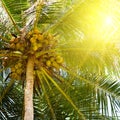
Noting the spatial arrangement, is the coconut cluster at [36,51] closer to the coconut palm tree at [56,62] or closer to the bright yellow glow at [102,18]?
the coconut palm tree at [56,62]

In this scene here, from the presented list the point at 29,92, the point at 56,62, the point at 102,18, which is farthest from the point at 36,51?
the point at 102,18

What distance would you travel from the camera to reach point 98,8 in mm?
6469

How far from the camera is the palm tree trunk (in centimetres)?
611

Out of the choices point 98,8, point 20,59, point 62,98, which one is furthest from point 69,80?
point 98,8

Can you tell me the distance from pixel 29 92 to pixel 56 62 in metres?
0.89

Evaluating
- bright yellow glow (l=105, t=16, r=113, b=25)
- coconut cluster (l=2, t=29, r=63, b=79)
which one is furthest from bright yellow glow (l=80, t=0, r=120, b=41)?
coconut cluster (l=2, t=29, r=63, b=79)

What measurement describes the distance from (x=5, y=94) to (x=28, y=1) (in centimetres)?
199

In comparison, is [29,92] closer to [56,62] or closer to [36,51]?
[36,51]

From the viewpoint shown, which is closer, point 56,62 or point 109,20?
point 109,20

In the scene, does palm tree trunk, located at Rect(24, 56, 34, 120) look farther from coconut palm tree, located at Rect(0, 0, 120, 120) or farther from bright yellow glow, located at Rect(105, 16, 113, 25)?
bright yellow glow, located at Rect(105, 16, 113, 25)

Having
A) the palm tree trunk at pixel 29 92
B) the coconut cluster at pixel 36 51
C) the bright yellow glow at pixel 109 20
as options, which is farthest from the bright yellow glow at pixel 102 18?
the palm tree trunk at pixel 29 92

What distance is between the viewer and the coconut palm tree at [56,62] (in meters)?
6.76

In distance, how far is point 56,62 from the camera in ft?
23.1

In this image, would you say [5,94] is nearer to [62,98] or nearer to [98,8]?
[62,98]
